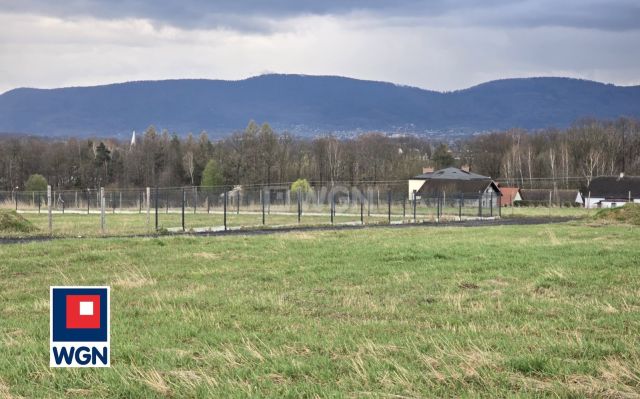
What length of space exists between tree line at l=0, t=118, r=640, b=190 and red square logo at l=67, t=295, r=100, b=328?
93657 mm

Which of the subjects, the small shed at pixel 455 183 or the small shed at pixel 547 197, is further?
the small shed at pixel 547 197

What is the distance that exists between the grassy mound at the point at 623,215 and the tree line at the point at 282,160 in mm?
67709

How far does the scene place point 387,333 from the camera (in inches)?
327

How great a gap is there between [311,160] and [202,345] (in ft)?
364

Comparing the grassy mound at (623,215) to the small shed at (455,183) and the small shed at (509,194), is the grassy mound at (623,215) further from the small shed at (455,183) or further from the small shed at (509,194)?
the small shed at (509,194)

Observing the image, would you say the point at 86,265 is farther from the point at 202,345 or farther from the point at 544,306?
the point at 544,306

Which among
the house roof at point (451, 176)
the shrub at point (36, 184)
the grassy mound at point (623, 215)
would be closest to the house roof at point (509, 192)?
the house roof at point (451, 176)

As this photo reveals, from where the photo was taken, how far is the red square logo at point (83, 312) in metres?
5.09

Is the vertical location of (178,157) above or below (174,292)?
above

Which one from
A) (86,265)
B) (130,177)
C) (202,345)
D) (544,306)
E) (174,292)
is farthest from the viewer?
(130,177)

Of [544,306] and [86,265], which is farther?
[86,265]

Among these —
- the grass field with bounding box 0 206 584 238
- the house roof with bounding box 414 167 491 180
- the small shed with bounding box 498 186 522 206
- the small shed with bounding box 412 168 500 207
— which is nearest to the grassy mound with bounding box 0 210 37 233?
the grass field with bounding box 0 206 584 238

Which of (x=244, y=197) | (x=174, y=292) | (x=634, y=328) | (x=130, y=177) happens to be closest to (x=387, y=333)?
(x=634, y=328)

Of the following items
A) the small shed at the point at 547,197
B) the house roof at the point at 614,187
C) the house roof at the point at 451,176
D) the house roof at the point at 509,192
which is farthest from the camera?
the house roof at the point at 509,192
